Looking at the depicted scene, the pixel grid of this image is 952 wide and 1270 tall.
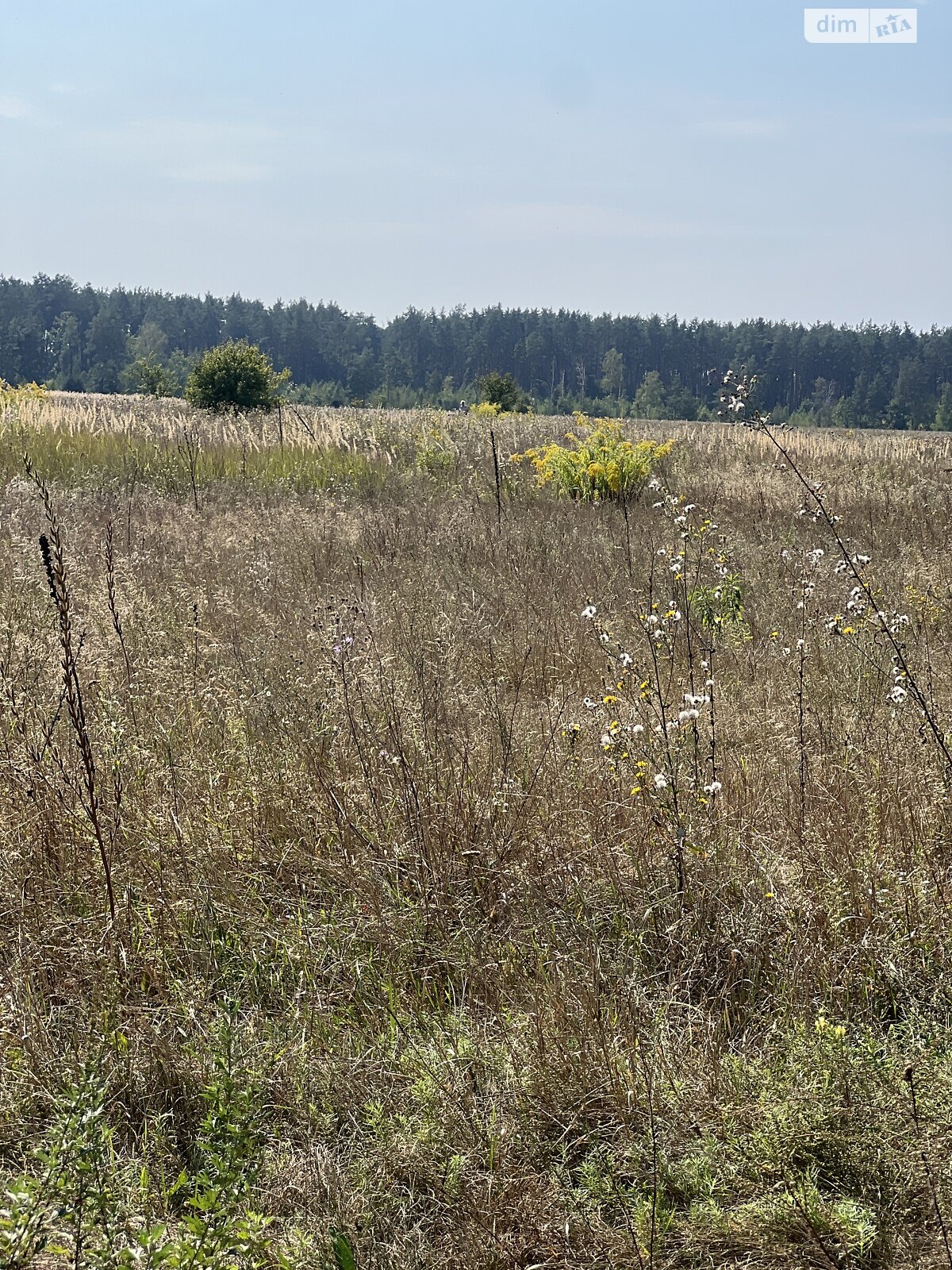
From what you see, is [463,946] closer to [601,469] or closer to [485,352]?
[601,469]

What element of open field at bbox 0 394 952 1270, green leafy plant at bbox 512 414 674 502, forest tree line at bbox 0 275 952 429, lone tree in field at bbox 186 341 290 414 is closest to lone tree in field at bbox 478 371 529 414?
lone tree in field at bbox 186 341 290 414

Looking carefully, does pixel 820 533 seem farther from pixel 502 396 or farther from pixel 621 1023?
pixel 502 396

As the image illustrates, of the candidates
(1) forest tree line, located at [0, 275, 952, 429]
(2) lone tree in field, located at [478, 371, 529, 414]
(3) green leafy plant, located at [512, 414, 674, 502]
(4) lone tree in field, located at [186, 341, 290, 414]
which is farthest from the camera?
(1) forest tree line, located at [0, 275, 952, 429]

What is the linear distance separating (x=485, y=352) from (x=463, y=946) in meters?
148

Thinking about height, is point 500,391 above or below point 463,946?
above

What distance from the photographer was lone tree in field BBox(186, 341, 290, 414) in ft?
91.2

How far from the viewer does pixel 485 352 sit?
143000mm

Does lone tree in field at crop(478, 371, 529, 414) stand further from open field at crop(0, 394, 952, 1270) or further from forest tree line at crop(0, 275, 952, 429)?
forest tree line at crop(0, 275, 952, 429)

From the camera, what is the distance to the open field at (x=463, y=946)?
1.71 metres

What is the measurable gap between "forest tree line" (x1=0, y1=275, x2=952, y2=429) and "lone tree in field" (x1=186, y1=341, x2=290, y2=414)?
79755mm

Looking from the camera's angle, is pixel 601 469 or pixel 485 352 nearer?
pixel 601 469

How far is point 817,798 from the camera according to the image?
9.82ft

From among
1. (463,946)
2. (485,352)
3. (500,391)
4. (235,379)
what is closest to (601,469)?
(463,946)

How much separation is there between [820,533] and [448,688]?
588 cm
